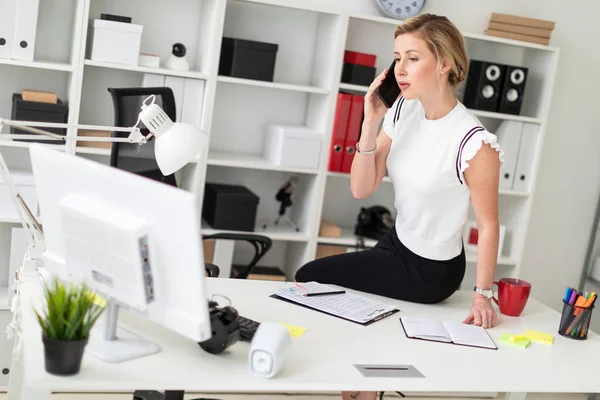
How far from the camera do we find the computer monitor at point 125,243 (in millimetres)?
1604

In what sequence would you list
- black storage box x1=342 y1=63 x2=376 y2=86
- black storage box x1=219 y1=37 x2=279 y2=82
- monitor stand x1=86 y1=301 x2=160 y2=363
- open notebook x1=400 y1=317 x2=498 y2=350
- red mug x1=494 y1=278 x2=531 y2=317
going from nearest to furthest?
monitor stand x1=86 y1=301 x2=160 y2=363 < open notebook x1=400 y1=317 x2=498 y2=350 < red mug x1=494 y1=278 x2=531 y2=317 < black storage box x1=219 y1=37 x2=279 y2=82 < black storage box x1=342 y1=63 x2=376 y2=86

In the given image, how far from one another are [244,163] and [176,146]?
182cm

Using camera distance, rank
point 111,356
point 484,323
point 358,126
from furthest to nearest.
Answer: point 358,126 → point 484,323 → point 111,356

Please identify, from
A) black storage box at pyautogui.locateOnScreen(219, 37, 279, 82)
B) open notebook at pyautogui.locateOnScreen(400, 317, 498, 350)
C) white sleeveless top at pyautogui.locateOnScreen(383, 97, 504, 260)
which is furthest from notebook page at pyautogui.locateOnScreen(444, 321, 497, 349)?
black storage box at pyautogui.locateOnScreen(219, 37, 279, 82)

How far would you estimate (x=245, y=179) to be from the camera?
415cm

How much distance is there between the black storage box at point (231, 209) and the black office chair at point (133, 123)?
24.1 inches

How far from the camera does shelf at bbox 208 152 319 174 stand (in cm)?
376

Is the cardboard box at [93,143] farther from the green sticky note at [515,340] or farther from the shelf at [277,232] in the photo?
the green sticky note at [515,340]

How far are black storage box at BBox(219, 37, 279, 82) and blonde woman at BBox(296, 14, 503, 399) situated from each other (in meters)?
→ 1.10

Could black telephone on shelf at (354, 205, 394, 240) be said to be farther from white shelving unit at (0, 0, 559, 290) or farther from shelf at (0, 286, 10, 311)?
shelf at (0, 286, 10, 311)

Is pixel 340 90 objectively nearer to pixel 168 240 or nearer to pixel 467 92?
pixel 467 92

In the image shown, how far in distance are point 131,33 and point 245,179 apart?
3.31ft

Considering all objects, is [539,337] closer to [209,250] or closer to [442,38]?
[442,38]

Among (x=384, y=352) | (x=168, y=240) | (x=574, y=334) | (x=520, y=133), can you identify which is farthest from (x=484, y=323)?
(x=520, y=133)
